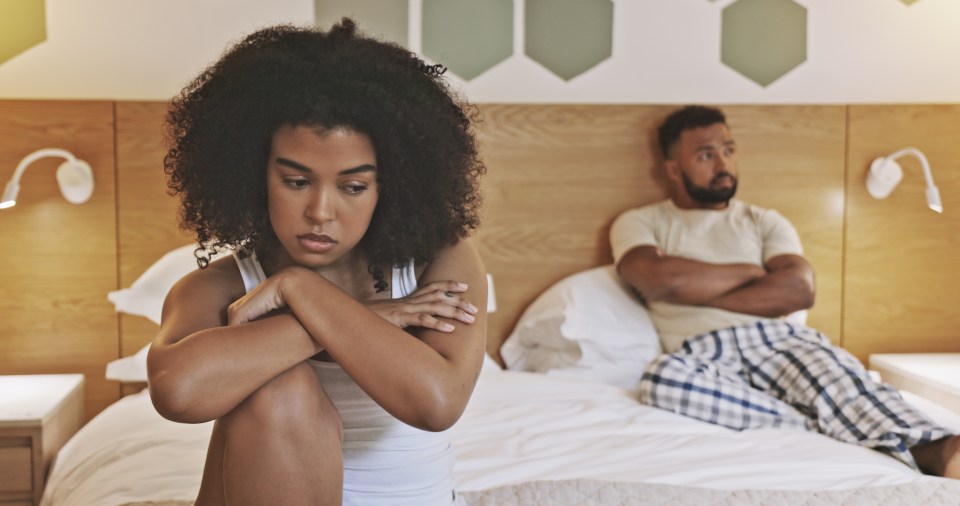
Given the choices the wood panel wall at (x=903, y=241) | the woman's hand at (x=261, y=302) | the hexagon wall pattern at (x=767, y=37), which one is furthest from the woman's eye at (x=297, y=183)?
the wood panel wall at (x=903, y=241)

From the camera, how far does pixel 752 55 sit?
2746 mm

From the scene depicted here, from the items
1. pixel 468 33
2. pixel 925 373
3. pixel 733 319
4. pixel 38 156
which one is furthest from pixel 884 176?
pixel 38 156

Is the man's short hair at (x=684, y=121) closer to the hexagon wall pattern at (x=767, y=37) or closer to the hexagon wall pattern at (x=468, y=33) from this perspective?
the hexagon wall pattern at (x=767, y=37)

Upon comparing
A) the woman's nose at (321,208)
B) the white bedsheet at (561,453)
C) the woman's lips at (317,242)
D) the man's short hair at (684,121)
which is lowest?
the white bedsheet at (561,453)

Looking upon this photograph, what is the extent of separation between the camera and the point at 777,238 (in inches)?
94.5

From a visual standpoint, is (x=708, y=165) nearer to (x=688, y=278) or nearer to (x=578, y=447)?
(x=688, y=278)

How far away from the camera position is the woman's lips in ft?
3.78

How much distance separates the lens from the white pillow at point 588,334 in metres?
2.35

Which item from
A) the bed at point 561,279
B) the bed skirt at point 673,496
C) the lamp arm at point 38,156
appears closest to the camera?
the bed skirt at point 673,496

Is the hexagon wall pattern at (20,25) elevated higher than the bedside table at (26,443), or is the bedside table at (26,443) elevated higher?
the hexagon wall pattern at (20,25)

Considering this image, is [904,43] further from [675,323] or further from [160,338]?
[160,338]

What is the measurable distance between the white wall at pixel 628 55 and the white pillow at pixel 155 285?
50cm

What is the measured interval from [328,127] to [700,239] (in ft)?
4.97

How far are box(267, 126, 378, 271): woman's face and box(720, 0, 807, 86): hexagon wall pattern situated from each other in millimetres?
1889
